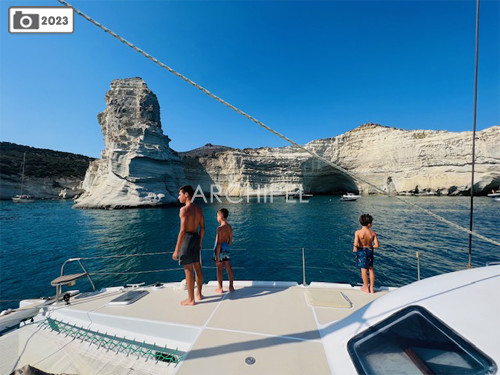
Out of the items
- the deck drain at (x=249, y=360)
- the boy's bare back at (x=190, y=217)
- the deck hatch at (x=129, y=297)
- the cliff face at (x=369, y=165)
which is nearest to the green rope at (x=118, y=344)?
the deck hatch at (x=129, y=297)

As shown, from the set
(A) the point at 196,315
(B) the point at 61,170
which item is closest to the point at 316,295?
(A) the point at 196,315

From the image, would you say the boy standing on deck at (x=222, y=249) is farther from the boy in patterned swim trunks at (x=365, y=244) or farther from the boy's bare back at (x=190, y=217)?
the boy in patterned swim trunks at (x=365, y=244)

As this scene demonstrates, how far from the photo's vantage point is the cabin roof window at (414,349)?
1.17 metres

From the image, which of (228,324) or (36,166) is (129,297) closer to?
(228,324)

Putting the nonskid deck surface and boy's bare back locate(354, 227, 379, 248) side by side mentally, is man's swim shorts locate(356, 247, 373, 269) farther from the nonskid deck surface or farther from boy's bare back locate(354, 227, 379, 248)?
the nonskid deck surface

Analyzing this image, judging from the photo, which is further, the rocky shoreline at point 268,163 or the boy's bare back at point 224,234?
the rocky shoreline at point 268,163

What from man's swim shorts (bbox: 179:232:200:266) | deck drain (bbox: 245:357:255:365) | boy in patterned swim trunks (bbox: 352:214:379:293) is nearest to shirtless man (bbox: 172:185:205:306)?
man's swim shorts (bbox: 179:232:200:266)

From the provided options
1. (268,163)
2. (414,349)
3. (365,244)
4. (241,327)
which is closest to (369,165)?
(268,163)

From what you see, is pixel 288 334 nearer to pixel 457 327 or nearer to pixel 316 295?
pixel 316 295

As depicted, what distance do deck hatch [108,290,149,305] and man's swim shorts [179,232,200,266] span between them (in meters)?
1.12

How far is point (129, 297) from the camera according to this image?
345 cm

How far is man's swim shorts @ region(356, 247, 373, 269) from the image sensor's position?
12.7 ft

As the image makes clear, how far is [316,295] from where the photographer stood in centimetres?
332

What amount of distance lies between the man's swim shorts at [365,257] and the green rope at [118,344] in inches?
140
